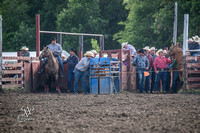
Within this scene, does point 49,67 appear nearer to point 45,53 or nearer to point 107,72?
point 45,53

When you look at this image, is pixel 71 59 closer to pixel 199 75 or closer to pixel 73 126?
pixel 199 75

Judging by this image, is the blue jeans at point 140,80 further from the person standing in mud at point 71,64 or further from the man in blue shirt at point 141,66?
the person standing in mud at point 71,64

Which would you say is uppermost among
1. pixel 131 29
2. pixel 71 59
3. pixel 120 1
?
pixel 120 1

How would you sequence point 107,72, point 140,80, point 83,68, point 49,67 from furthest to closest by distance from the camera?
point 49,67 → point 140,80 → point 83,68 → point 107,72

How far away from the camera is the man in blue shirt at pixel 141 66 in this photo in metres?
14.4

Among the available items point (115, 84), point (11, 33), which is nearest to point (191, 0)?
point (115, 84)

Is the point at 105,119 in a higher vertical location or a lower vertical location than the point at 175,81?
lower

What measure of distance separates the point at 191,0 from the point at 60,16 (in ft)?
56.9

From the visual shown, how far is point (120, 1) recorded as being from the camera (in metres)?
42.2

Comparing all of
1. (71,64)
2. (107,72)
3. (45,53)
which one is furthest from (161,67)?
(45,53)

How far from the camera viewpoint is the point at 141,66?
14.4 m

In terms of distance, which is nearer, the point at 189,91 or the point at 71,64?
the point at 189,91

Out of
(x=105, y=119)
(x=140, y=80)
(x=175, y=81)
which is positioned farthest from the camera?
(x=175, y=81)

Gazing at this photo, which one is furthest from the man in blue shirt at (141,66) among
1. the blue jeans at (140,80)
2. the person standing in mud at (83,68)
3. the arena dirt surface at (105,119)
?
the arena dirt surface at (105,119)
